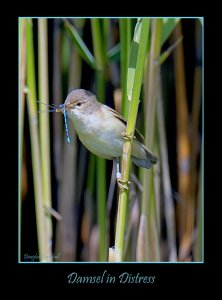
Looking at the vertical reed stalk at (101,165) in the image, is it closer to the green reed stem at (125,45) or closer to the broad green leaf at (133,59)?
the green reed stem at (125,45)

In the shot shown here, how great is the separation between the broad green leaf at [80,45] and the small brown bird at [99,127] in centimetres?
12

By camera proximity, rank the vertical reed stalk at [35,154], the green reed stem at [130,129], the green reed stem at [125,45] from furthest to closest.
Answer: the vertical reed stalk at [35,154] < the green reed stem at [125,45] < the green reed stem at [130,129]

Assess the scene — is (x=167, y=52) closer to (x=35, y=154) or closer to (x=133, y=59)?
(x=133, y=59)

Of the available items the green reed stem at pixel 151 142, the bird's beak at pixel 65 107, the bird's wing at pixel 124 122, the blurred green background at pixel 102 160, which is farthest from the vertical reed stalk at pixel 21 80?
the green reed stem at pixel 151 142

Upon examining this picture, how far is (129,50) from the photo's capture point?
4.58 feet

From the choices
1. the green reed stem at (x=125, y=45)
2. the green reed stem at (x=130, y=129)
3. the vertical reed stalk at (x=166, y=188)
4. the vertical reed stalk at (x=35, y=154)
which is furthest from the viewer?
the vertical reed stalk at (x=166, y=188)

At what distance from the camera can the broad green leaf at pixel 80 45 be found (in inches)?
59.9

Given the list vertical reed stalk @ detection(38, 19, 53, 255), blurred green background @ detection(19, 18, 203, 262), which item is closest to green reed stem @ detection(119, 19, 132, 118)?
blurred green background @ detection(19, 18, 203, 262)

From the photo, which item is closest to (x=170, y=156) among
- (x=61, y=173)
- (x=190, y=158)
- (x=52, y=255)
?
(x=190, y=158)

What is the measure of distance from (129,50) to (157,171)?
0.40 metres

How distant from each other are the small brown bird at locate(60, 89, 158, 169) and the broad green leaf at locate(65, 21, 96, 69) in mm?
118

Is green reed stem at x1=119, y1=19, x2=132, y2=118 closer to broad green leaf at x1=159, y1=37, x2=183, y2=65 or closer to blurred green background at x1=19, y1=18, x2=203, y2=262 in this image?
blurred green background at x1=19, y1=18, x2=203, y2=262

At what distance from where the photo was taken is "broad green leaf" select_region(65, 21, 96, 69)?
1.52 meters
